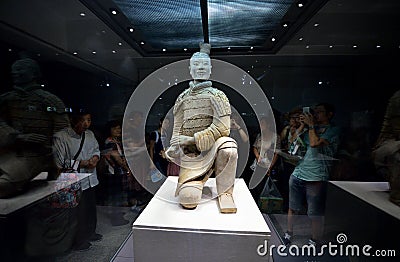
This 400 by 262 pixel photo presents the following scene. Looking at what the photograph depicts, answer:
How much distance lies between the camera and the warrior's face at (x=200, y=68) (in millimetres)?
1338

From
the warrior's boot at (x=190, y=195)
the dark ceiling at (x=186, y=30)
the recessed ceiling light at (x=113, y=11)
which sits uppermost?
the recessed ceiling light at (x=113, y=11)

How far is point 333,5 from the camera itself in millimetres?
1200

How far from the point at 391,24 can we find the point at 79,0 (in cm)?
159

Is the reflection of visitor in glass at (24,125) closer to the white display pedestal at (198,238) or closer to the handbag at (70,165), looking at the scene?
the handbag at (70,165)

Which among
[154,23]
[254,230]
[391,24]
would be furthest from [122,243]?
[391,24]

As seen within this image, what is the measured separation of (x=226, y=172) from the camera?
137 cm

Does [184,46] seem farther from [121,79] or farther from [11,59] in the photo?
[11,59]

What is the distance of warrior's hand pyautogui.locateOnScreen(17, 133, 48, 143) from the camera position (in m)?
1.27

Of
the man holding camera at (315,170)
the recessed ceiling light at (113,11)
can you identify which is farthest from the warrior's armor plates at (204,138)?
the recessed ceiling light at (113,11)

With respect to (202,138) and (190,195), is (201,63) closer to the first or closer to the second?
(202,138)

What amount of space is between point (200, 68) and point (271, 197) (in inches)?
35.9

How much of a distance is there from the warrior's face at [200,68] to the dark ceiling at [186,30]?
0.07 metres

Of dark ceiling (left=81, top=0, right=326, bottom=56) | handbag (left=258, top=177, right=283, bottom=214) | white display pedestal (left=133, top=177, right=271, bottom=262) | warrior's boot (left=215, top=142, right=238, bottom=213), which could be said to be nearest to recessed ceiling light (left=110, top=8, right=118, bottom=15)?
dark ceiling (left=81, top=0, right=326, bottom=56)

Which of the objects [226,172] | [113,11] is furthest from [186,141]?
[113,11]
